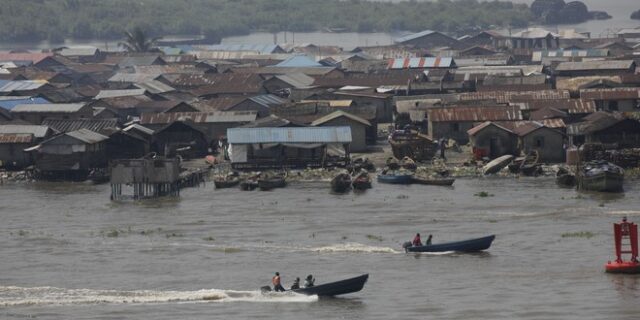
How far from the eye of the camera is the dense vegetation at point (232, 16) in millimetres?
129125

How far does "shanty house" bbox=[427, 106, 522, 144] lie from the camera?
5025cm

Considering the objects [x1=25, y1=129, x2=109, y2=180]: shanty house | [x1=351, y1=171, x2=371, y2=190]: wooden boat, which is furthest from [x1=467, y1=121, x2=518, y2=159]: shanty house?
[x1=25, y1=129, x2=109, y2=180]: shanty house

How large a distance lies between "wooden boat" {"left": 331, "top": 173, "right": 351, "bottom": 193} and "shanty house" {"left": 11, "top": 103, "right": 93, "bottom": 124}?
15.4 metres

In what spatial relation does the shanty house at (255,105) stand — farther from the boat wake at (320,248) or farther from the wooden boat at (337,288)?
the wooden boat at (337,288)

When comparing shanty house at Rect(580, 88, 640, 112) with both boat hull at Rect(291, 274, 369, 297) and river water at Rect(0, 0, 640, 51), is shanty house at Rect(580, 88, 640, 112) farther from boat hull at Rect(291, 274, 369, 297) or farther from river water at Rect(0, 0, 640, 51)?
river water at Rect(0, 0, 640, 51)

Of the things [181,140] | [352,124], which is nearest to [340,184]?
[352,124]

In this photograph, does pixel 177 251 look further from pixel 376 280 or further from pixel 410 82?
pixel 410 82

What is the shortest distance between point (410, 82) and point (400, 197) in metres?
25.6

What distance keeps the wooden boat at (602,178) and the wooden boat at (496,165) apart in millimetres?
3986

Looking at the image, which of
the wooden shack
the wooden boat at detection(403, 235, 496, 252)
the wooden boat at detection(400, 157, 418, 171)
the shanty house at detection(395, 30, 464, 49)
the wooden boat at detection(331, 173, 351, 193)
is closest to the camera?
the wooden boat at detection(403, 235, 496, 252)

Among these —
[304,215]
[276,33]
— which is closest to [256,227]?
[304,215]

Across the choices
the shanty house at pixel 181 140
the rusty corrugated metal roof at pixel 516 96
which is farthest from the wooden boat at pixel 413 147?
the rusty corrugated metal roof at pixel 516 96

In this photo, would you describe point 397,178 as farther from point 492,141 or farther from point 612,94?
point 612,94

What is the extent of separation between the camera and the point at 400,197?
4134 cm
